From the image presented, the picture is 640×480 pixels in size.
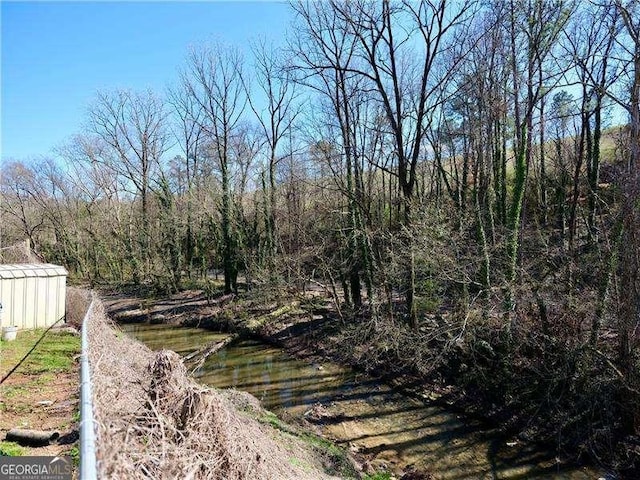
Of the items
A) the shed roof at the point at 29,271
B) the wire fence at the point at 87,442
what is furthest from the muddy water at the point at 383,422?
the wire fence at the point at 87,442

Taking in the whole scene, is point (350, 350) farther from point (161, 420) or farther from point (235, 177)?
point (235, 177)

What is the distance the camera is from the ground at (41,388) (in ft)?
19.4

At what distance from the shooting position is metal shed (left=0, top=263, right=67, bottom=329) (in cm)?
1223

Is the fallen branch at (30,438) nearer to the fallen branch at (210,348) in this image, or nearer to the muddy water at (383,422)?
the muddy water at (383,422)

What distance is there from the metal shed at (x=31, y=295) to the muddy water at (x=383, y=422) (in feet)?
16.4

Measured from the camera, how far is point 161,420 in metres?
4.11

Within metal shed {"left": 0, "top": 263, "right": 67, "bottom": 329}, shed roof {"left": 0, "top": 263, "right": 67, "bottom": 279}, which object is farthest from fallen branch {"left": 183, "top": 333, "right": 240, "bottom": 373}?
shed roof {"left": 0, "top": 263, "right": 67, "bottom": 279}

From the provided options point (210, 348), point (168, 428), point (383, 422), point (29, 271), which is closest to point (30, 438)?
point (168, 428)

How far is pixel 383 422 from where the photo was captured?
1097 cm

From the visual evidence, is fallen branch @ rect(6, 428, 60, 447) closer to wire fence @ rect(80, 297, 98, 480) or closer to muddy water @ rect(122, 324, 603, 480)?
wire fence @ rect(80, 297, 98, 480)

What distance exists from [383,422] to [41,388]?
7.40m

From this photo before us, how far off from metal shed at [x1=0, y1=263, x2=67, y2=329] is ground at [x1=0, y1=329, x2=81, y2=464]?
628mm

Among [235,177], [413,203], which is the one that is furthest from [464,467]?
[235,177]

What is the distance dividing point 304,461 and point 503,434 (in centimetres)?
519
